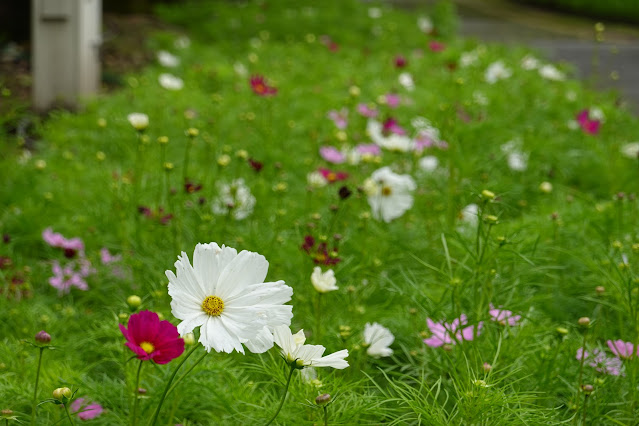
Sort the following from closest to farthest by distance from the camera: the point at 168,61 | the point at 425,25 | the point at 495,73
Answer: the point at 495,73 → the point at 168,61 → the point at 425,25

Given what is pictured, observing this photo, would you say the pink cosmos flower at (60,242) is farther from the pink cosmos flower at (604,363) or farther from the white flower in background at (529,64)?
the white flower in background at (529,64)

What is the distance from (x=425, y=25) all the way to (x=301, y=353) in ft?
18.2

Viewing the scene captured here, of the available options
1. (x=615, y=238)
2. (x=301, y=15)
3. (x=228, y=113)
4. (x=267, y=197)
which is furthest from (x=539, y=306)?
(x=301, y=15)

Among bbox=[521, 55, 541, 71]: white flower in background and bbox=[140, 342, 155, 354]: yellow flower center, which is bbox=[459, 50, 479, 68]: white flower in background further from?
bbox=[140, 342, 155, 354]: yellow flower center

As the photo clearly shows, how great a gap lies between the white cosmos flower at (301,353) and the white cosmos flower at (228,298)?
0.06ft

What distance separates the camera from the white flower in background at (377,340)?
4.71 feet

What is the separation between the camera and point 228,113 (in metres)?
3.43

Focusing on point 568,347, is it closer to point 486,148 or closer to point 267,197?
point 267,197

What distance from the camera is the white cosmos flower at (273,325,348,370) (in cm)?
101

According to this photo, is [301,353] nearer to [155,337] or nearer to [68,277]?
[155,337]

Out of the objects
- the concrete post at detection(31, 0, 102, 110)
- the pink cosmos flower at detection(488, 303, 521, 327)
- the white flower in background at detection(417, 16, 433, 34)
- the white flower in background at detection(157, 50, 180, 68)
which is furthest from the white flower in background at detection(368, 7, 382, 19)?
the pink cosmos flower at detection(488, 303, 521, 327)

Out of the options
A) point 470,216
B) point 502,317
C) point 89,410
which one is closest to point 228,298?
point 89,410

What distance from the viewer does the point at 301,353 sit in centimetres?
104

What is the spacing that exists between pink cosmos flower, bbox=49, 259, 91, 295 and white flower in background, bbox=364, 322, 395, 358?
0.75m
